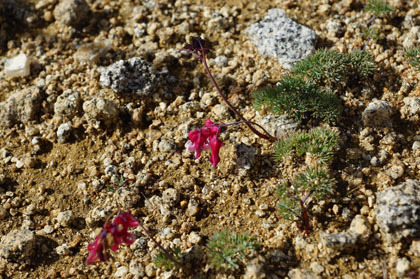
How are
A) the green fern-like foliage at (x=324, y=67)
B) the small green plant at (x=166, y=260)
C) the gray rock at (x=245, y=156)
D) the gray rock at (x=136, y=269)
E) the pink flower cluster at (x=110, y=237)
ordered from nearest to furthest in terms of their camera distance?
1. the pink flower cluster at (x=110, y=237)
2. the small green plant at (x=166, y=260)
3. the gray rock at (x=136, y=269)
4. the gray rock at (x=245, y=156)
5. the green fern-like foliage at (x=324, y=67)

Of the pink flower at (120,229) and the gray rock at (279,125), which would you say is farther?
the gray rock at (279,125)

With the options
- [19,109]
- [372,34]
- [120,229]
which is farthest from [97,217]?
[372,34]

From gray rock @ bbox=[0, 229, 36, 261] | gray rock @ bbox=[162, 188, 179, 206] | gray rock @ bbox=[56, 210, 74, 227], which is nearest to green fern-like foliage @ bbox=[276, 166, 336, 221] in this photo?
gray rock @ bbox=[162, 188, 179, 206]

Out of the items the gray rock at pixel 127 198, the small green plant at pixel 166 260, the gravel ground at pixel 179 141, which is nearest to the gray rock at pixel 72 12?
the gravel ground at pixel 179 141

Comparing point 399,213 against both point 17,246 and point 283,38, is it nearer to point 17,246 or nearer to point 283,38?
point 283,38

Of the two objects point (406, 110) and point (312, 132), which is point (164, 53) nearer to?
point (312, 132)

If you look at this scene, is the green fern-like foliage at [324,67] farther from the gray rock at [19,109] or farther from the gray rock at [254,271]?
the gray rock at [19,109]

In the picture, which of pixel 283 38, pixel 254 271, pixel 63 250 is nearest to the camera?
pixel 254 271
